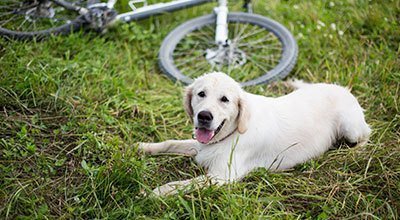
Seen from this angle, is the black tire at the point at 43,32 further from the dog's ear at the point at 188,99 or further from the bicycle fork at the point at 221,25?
the dog's ear at the point at 188,99

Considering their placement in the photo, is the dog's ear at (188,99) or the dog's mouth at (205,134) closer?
the dog's mouth at (205,134)

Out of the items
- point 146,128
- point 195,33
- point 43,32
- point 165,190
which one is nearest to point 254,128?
point 165,190

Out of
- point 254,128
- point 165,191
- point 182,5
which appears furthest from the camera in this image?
point 182,5

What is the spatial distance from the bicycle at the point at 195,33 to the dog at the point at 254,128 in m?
1.19

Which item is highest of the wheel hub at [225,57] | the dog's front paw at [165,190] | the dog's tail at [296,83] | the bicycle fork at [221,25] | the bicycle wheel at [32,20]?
the bicycle wheel at [32,20]

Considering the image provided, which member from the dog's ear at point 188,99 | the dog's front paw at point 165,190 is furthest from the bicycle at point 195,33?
the dog's front paw at point 165,190

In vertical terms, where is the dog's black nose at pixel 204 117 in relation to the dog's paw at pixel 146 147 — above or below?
above

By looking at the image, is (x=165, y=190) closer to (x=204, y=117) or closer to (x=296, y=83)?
(x=204, y=117)

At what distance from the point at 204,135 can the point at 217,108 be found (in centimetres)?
24

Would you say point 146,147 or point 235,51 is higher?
point 235,51

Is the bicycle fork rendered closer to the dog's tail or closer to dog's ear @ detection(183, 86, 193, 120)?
the dog's tail

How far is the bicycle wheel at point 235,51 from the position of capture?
5398 millimetres

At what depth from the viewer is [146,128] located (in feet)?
14.8

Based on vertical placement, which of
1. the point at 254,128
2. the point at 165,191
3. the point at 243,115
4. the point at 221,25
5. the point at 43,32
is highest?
the point at 43,32
